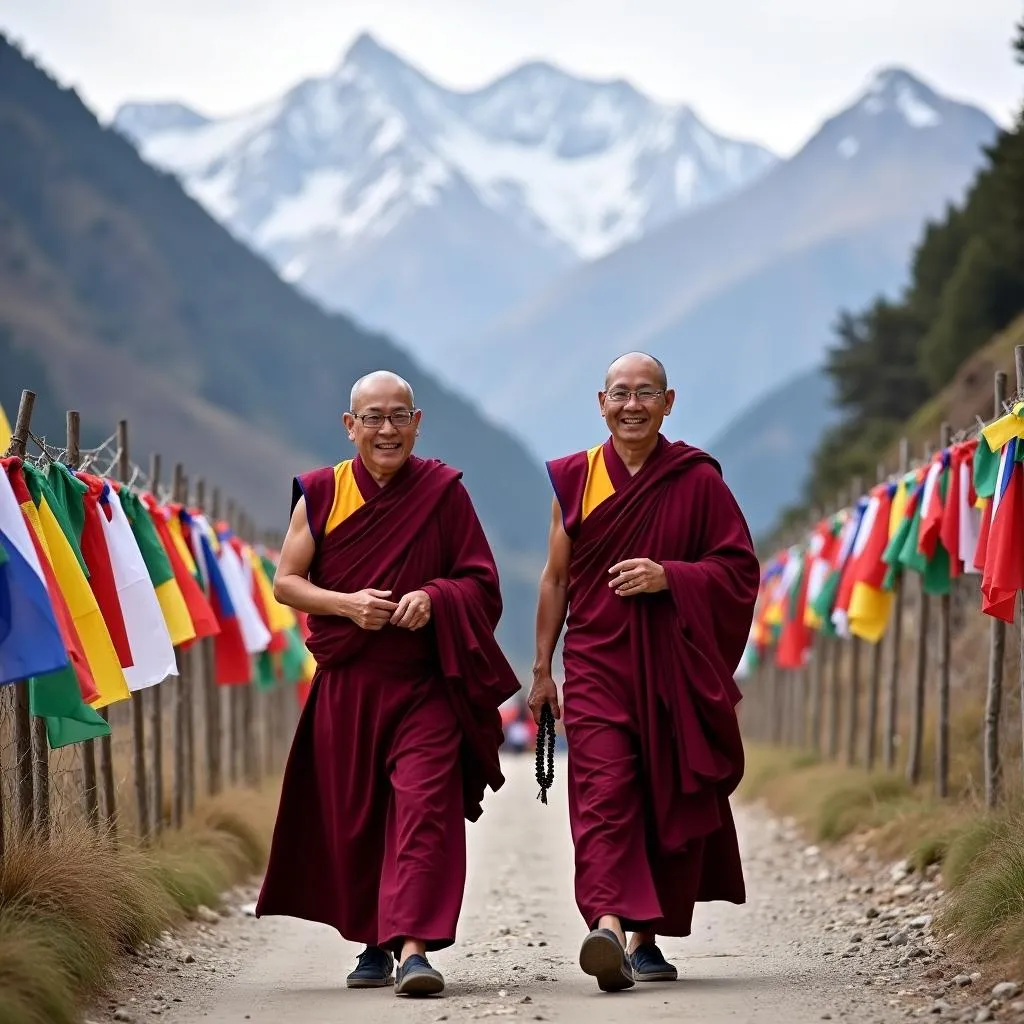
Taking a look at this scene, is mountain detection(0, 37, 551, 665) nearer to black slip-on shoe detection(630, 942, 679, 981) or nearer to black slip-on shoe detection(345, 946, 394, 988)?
black slip-on shoe detection(345, 946, 394, 988)

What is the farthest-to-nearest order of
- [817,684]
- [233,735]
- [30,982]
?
[817,684] → [233,735] → [30,982]

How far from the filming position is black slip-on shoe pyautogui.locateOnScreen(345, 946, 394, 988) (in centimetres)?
703

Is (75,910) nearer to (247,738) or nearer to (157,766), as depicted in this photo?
(157,766)

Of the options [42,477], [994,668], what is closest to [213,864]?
[42,477]

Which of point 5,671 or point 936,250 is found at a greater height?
point 936,250

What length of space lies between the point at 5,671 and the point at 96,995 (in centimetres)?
119

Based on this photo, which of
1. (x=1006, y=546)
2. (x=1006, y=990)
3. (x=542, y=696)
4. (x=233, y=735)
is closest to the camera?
(x=1006, y=990)

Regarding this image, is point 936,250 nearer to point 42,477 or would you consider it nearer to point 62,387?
point 42,477

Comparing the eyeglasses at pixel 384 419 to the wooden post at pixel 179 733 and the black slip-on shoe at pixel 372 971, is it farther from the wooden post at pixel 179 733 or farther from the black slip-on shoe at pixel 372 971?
the wooden post at pixel 179 733

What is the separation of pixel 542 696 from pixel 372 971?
3.89ft

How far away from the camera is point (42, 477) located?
7.54m

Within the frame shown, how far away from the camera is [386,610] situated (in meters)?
7.00

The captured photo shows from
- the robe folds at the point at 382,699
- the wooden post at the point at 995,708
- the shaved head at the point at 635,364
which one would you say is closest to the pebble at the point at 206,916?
the robe folds at the point at 382,699

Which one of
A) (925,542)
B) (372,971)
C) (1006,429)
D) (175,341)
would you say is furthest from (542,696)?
(175,341)
